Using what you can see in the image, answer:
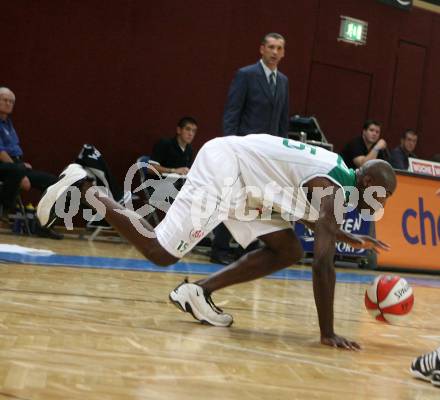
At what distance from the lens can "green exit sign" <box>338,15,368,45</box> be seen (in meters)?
12.2

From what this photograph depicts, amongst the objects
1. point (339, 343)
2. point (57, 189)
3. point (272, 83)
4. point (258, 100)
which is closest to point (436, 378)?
point (339, 343)

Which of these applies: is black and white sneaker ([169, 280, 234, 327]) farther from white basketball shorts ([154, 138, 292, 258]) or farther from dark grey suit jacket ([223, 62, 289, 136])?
dark grey suit jacket ([223, 62, 289, 136])

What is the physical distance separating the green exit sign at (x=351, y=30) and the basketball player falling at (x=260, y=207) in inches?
333

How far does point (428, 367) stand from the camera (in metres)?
3.17

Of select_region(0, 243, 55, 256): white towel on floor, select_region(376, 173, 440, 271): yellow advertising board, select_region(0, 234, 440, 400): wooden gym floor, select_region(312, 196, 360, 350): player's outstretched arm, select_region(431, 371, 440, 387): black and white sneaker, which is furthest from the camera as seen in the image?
select_region(376, 173, 440, 271): yellow advertising board

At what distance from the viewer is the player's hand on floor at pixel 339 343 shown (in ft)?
12.6

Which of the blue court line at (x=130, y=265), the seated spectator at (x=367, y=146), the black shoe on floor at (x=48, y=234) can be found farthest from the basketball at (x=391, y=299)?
the seated spectator at (x=367, y=146)

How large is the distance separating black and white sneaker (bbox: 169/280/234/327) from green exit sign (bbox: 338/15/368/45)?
28.9 ft

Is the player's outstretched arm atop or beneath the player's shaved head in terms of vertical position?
beneath

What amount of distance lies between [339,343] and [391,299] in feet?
1.89

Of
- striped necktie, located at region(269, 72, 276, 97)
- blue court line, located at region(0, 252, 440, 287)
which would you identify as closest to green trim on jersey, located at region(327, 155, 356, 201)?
blue court line, located at region(0, 252, 440, 287)

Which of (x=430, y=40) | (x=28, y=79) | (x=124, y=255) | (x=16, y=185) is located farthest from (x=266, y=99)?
(x=430, y=40)

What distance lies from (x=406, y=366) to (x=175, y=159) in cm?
621

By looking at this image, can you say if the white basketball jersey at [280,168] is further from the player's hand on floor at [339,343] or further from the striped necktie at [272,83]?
the striped necktie at [272,83]
